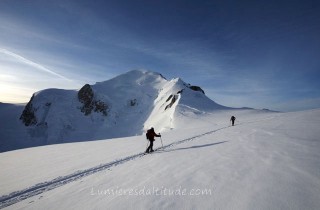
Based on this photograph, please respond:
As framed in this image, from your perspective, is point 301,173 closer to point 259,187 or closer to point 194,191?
point 259,187

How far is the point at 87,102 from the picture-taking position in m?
108

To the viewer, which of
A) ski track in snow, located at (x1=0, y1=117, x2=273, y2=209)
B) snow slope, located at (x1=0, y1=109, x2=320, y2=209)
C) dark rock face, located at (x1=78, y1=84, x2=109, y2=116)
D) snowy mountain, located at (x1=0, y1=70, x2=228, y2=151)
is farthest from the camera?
dark rock face, located at (x1=78, y1=84, x2=109, y2=116)

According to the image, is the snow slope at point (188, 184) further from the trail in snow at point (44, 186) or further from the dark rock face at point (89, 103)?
the dark rock face at point (89, 103)

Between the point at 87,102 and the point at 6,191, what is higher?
the point at 87,102

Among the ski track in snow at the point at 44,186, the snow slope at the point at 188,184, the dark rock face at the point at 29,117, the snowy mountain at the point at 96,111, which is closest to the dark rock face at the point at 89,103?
the snowy mountain at the point at 96,111

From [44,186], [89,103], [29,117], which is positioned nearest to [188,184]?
[44,186]

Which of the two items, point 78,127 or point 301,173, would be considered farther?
point 78,127

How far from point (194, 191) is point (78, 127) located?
99.2 metres

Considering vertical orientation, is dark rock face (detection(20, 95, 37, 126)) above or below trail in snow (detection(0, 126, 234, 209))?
above

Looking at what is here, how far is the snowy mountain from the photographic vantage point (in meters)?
84.9

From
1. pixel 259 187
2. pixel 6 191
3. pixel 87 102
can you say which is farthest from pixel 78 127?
pixel 259 187

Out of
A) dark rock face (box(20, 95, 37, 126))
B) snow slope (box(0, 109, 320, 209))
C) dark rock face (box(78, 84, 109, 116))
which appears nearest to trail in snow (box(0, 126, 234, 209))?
snow slope (box(0, 109, 320, 209))

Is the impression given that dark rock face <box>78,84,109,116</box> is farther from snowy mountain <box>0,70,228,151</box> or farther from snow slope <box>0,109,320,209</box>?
snow slope <box>0,109,320,209</box>

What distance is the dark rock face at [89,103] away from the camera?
4161 inches
